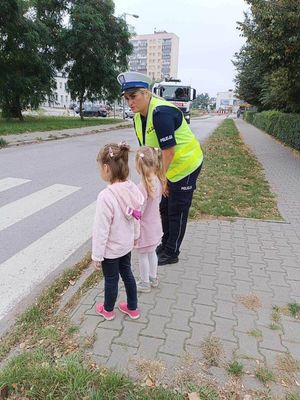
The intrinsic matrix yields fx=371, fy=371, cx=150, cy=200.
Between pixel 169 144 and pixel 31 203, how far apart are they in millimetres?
3956

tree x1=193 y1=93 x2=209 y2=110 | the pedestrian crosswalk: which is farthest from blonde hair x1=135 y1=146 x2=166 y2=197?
tree x1=193 y1=93 x2=209 y2=110

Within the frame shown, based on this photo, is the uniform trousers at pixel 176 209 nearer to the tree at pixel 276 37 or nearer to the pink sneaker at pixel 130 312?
the pink sneaker at pixel 130 312

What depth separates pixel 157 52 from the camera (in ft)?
393

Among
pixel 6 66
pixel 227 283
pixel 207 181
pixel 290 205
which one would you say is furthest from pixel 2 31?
pixel 227 283

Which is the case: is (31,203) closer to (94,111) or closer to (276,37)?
(276,37)

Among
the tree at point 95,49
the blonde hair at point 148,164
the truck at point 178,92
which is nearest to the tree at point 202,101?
the tree at point 95,49

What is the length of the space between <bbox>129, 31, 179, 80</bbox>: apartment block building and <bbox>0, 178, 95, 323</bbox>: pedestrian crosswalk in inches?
4632

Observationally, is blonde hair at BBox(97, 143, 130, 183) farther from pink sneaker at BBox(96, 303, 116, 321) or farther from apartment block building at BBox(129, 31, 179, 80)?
apartment block building at BBox(129, 31, 179, 80)

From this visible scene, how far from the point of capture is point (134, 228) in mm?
2936

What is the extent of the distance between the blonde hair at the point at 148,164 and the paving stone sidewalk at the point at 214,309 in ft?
3.47

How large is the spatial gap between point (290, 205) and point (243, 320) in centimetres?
443

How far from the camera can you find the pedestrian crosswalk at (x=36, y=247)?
366 cm

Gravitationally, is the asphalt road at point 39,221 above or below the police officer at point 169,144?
below

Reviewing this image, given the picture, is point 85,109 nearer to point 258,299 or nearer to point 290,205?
point 290,205
